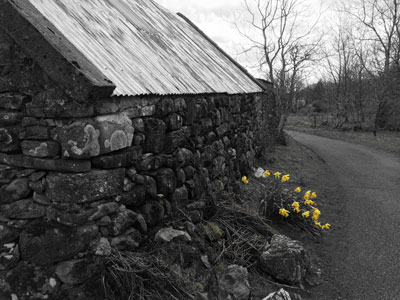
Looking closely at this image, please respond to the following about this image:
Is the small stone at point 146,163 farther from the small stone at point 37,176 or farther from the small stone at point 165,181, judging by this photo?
the small stone at point 37,176

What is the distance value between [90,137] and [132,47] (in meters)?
2.21

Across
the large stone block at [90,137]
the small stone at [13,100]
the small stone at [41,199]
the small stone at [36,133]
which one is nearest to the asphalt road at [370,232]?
the large stone block at [90,137]

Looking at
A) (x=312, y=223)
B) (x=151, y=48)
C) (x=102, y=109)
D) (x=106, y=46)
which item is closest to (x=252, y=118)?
(x=312, y=223)

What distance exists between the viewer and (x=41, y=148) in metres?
3.47

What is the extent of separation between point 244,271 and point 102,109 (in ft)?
8.17

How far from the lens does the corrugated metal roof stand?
13.4 feet

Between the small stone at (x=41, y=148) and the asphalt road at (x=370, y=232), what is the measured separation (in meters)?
3.95

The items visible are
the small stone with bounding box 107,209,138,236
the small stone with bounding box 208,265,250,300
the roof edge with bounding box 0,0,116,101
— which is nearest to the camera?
the roof edge with bounding box 0,0,116,101

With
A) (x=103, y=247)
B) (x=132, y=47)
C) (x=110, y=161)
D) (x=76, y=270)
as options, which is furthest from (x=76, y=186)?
(x=132, y=47)

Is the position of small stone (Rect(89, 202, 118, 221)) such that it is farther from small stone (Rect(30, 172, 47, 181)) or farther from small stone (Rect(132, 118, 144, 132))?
small stone (Rect(132, 118, 144, 132))

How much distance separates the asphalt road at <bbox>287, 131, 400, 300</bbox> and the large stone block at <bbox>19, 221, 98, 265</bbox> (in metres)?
3.42

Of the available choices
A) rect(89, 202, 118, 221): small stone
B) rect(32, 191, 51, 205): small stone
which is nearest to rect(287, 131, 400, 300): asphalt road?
rect(89, 202, 118, 221): small stone

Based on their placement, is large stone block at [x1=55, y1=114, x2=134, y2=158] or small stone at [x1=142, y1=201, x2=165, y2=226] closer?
large stone block at [x1=55, y1=114, x2=134, y2=158]

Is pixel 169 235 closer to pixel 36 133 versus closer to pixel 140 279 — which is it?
pixel 140 279
